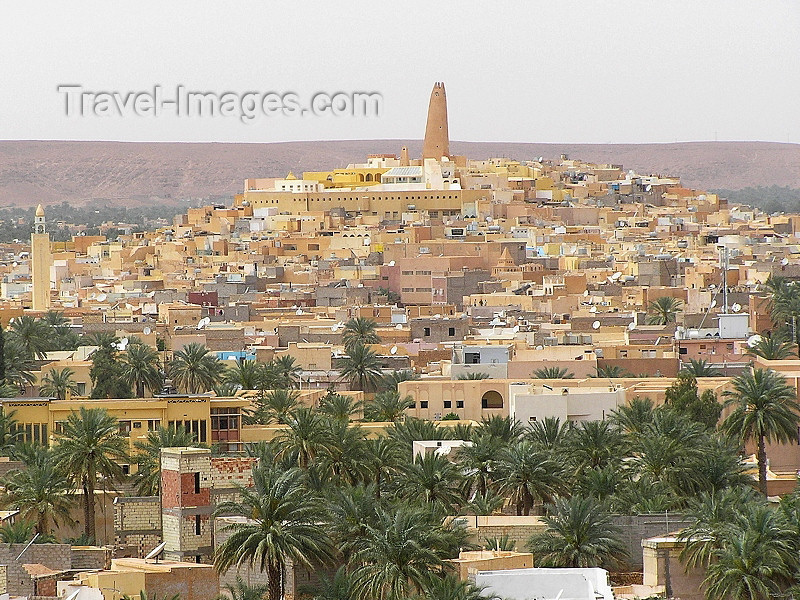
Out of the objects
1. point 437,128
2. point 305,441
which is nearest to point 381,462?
point 305,441

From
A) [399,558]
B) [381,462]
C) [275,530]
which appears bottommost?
[399,558]

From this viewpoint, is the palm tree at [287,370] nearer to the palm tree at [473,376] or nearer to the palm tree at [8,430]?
the palm tree at [473,376]

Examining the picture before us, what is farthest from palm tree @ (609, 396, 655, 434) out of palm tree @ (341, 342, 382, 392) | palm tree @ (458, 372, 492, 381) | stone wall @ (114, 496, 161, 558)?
palm tree @ (341, 342, 382, 392)

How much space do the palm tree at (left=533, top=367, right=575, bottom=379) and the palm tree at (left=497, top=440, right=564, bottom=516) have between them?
12.7m

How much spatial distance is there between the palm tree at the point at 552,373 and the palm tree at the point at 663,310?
957cm

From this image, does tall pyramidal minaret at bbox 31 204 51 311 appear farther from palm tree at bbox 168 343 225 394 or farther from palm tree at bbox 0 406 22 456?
palm tree at bbox 0 406 22 456

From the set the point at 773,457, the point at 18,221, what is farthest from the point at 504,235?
the point at 18,221

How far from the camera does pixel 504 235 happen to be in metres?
79.9

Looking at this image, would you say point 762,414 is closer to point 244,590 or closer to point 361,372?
point 244,590

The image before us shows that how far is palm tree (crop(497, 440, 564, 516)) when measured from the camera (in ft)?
87.9

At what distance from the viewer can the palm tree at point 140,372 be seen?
3966cm

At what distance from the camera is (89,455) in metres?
27.6

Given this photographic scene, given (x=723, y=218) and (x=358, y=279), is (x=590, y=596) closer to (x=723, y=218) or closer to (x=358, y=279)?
(x=358, y=279)

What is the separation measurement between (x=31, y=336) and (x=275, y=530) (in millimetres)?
A: 24044
